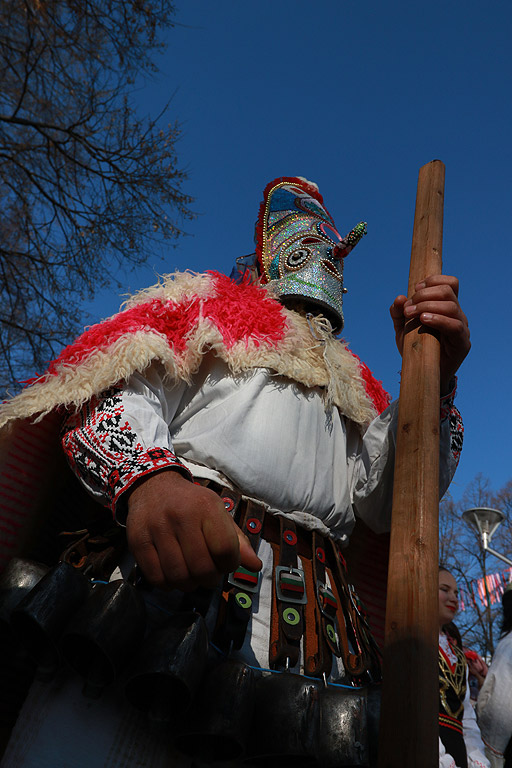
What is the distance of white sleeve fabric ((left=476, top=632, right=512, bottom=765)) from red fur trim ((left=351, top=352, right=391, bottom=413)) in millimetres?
1808

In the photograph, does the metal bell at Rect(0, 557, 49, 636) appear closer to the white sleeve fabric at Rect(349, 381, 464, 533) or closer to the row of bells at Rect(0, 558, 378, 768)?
the row of bells at Rect(0, 558, 378, 768)

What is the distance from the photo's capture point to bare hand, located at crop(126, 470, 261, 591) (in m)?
1.10

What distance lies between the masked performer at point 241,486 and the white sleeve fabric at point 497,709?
1.54 meters

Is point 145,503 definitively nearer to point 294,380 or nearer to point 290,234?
Result: point 294,380

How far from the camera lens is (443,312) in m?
1.38

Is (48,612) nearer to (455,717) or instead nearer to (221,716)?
(221,716)

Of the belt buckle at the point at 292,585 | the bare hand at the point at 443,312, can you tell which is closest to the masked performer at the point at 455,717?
the belt buckle at the point at 292,585

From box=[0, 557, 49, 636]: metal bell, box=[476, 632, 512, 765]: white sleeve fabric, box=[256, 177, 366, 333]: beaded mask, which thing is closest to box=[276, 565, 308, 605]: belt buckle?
box=[0, 557, 49, 636]: metal bell

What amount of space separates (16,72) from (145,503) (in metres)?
4.93

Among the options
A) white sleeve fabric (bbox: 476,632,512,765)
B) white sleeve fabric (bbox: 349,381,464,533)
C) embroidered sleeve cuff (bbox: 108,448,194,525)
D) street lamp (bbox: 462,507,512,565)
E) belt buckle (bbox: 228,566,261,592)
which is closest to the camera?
embroidered sleeve cuff (bbox: 108,448,194,525)

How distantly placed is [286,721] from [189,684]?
0.20 meters

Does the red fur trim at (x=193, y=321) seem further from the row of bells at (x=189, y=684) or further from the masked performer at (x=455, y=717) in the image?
the masked performer at (x=455, y=717)

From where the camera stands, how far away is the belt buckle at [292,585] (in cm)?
138

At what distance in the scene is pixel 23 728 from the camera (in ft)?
4.01
